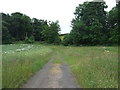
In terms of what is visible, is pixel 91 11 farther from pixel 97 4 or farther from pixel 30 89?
pixel 30 89

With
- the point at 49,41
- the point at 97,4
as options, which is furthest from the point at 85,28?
the point at 49,41

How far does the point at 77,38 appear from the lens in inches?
2783

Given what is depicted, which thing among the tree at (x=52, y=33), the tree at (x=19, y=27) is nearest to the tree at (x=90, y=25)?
the tree at (x=52, y=33)

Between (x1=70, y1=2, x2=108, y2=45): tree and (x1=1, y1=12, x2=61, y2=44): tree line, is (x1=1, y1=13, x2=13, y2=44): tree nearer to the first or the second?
(x1=1, y1=12, x2=61, y2=44): tree line

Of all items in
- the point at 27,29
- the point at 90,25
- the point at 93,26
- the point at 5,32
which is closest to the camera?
the point at 93,26

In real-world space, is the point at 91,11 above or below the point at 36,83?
above

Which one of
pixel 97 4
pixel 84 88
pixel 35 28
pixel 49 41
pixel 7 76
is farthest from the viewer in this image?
pixel 35 28

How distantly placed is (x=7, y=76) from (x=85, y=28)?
61.3 metres

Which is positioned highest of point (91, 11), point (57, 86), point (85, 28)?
point (91, 11)

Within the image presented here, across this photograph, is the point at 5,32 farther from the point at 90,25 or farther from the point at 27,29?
the point at 27,29

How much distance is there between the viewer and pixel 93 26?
70.1 m

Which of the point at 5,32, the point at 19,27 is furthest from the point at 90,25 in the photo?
the point at 19,27

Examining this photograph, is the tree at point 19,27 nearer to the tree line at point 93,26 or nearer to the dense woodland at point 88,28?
the dense woodland at point 88,28

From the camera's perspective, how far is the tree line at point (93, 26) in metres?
68.6
